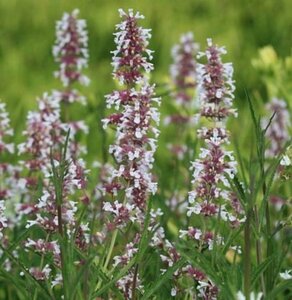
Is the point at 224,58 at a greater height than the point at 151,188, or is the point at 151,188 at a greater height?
the point at 224,58

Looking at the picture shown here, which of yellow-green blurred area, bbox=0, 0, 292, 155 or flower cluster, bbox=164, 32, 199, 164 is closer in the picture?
flower cluster, bbox=164, 32, 199, 164

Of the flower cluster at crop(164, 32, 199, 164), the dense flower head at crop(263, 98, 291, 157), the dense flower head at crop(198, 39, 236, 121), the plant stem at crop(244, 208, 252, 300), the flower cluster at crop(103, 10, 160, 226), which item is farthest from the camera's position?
the flower cluster at crop(164, 32, 199, 164)

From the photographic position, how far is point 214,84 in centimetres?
278

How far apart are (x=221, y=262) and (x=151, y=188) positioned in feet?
0.96

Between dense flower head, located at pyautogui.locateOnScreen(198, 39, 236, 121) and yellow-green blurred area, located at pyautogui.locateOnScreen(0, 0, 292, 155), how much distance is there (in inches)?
127

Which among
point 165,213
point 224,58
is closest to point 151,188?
point 165,213

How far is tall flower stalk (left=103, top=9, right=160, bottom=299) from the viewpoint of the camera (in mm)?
2469

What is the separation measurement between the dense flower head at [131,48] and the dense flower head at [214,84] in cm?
29

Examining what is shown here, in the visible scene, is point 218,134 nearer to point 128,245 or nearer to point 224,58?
point 128,245

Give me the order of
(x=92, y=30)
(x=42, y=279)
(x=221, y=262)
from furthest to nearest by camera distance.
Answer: (x=92, y=30) < (x=42, y=279) < (x=221, y=262)

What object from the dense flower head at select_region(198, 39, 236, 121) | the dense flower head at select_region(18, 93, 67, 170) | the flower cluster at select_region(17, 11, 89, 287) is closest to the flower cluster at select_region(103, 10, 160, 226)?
the flower cluster at select_region(17, 11, 89, 287)

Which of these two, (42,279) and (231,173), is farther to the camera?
(42,279)

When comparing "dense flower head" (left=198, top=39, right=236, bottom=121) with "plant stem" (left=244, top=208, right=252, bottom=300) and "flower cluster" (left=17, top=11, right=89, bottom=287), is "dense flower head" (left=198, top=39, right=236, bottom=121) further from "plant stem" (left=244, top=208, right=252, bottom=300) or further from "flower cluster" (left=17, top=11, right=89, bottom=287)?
"plant stem" (left=244, top=208, right=252, bottom=300)

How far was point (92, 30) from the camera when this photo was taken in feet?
24.1
